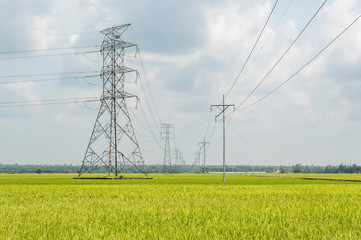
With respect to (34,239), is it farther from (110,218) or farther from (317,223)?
(317,223)

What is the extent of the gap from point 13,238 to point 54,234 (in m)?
0.77

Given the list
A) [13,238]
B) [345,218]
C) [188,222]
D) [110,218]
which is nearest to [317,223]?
[345,218]

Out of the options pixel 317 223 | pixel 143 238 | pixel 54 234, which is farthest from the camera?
pixel 317 223

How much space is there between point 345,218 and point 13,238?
25.3 feet

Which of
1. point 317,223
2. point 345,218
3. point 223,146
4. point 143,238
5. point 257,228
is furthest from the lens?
point 223,146

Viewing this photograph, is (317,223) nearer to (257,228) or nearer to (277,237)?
(257,228)

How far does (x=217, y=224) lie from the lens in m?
8.26

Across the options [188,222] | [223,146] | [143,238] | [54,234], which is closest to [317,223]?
[188,222]

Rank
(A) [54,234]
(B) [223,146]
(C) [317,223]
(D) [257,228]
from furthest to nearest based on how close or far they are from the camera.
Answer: (B) [223,146] → (C) [317,223] → (D) [257,228] → (A) [54,234]

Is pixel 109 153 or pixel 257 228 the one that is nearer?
pixel 257 228

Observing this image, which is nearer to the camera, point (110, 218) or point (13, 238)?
point (13, 238)

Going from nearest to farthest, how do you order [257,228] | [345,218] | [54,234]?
[54,234]
[257,228]
[345,218]

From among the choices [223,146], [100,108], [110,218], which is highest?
[100,108]

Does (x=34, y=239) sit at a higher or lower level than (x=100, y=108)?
lower
